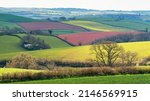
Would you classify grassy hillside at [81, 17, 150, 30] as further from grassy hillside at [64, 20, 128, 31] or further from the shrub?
the shrub

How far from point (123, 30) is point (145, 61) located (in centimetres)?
201

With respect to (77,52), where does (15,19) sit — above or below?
above

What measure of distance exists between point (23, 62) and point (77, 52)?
160 cm

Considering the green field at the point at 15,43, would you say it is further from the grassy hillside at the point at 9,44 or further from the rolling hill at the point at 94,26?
the rolling hill at the point at 94,26

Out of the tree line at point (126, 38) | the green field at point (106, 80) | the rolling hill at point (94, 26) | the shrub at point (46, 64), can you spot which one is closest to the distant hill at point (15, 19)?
the rolling hill at point (94, 26)

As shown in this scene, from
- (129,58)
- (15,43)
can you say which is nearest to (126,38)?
(129,58)

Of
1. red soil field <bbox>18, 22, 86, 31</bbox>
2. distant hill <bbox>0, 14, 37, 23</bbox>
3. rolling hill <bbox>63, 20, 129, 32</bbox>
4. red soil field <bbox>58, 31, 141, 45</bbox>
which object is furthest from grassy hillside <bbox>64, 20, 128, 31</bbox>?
distant hill <bbox>0, 14, 37, 23</bbox>

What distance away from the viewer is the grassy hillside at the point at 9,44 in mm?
13274

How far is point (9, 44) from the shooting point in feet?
45.5

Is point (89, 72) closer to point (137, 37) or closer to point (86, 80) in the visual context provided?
point (86, 80)

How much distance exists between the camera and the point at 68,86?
9742 millimetres

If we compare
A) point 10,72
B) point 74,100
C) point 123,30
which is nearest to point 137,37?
point 123,30

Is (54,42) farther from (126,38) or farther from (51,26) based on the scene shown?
(126,38)

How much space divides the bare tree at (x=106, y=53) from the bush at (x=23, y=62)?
5.67 feet
